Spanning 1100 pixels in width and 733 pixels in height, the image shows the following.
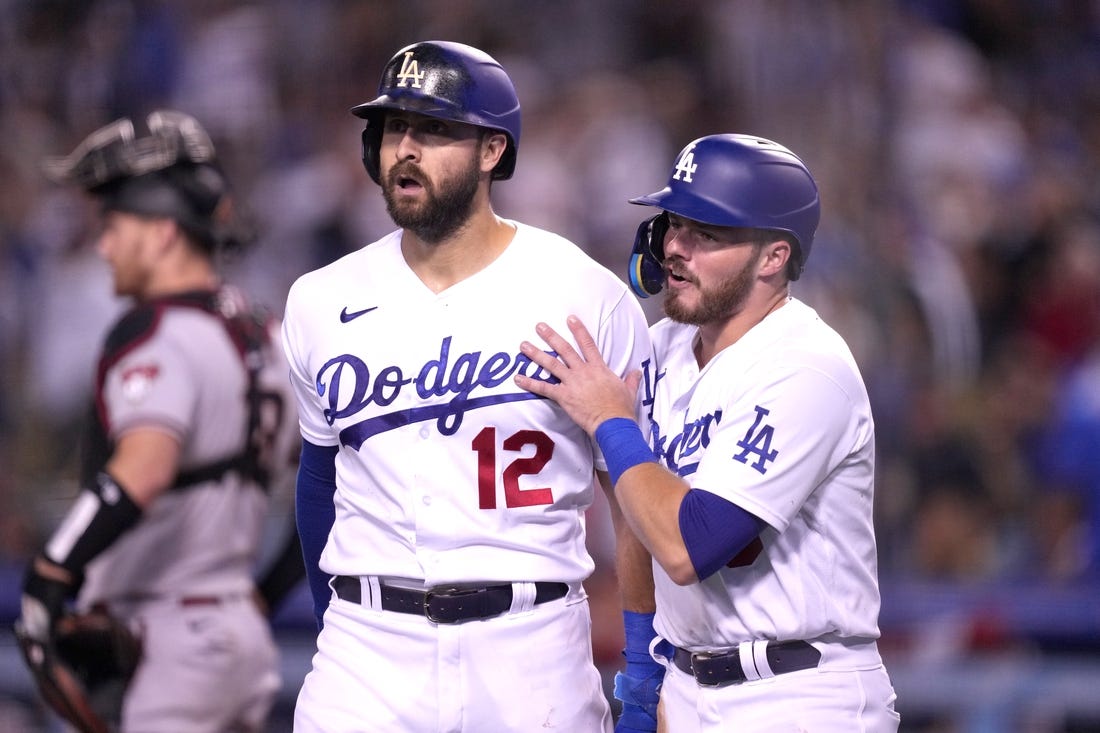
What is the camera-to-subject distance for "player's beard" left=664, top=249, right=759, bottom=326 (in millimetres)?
3475

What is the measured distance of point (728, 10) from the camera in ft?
30.7

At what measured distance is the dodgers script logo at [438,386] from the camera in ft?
11.5

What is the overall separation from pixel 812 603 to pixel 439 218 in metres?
1.20

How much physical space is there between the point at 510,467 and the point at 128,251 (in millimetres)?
1923

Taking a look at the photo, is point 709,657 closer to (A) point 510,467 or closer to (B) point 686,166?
(A) point 510,467

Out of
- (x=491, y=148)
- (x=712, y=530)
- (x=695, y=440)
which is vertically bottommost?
(x=712, y=530)

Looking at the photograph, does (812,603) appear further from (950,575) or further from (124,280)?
(950,575)

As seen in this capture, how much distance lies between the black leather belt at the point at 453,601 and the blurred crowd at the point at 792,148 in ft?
12.5

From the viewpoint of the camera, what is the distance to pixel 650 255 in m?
3.67

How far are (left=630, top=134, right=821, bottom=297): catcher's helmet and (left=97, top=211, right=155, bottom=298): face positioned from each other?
1.97 meters

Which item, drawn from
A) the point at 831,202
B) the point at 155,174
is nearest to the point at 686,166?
the point at 155,174

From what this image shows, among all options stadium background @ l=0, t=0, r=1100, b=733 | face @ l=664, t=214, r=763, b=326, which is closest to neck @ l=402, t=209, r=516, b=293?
face @ l=664, t=214, r=763, b=326

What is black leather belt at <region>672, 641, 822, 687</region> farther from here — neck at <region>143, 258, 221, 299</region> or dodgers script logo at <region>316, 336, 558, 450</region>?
neck at <region>143, 258, 221, 299</region>

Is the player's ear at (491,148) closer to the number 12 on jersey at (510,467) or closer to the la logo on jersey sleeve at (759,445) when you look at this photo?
the number 12 on jersey at (510,467)
